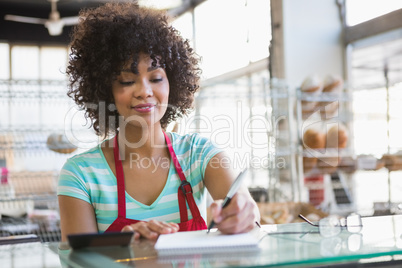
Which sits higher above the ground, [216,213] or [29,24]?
[29,24]

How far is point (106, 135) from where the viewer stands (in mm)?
1726

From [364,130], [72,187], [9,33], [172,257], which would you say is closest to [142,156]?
[72,187]

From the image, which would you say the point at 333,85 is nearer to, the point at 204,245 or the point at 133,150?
the point at 133,150

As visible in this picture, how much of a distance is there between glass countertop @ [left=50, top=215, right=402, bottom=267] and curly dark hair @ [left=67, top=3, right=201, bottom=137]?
24.5 inches

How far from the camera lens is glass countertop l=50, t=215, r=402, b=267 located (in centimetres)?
74

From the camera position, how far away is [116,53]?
143 cm

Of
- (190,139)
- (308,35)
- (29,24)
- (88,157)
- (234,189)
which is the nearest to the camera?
(234,189)

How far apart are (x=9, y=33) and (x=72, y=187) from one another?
767 centimetres

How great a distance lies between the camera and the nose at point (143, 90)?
1.37 m

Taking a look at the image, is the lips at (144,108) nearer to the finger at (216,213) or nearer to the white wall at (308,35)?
Answer: the finger at (216,213)

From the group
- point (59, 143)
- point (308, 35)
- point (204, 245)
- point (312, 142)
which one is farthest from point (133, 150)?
point (308, 35)

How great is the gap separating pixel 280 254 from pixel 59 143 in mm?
2007

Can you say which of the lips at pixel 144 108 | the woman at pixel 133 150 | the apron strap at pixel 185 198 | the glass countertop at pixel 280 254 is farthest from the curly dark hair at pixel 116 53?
the glass countertop at pixel 280 254

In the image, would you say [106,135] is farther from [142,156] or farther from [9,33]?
[9,33]
